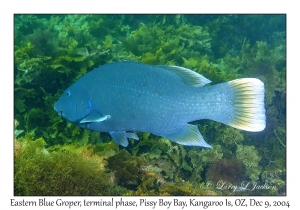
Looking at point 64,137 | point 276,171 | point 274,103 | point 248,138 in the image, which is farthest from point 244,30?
point 64,137

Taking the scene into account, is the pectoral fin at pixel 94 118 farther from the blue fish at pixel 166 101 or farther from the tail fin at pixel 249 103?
the tail fin at pixel 249 103

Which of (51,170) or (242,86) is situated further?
(51,170)

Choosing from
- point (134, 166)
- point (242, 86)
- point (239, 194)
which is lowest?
point (239, 194)

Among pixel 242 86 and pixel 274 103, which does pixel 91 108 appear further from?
pixel 274 103

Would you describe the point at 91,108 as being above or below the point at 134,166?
above

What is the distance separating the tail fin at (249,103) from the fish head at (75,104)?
1.67 metres

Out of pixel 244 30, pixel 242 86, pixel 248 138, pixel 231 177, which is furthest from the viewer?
pixel 244 30

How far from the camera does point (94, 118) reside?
3.23 metres

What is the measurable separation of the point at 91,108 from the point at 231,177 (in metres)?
2.25

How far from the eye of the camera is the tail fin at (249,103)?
9.49 feet

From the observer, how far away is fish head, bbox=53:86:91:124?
3.35 metres

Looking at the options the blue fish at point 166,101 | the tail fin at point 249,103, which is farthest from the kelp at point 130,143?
the tail fin at point 249,103

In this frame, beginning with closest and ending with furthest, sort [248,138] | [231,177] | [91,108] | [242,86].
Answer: [242,86], [91,108], [231,177], [248,138]

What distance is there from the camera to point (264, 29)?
8172 millimetres
